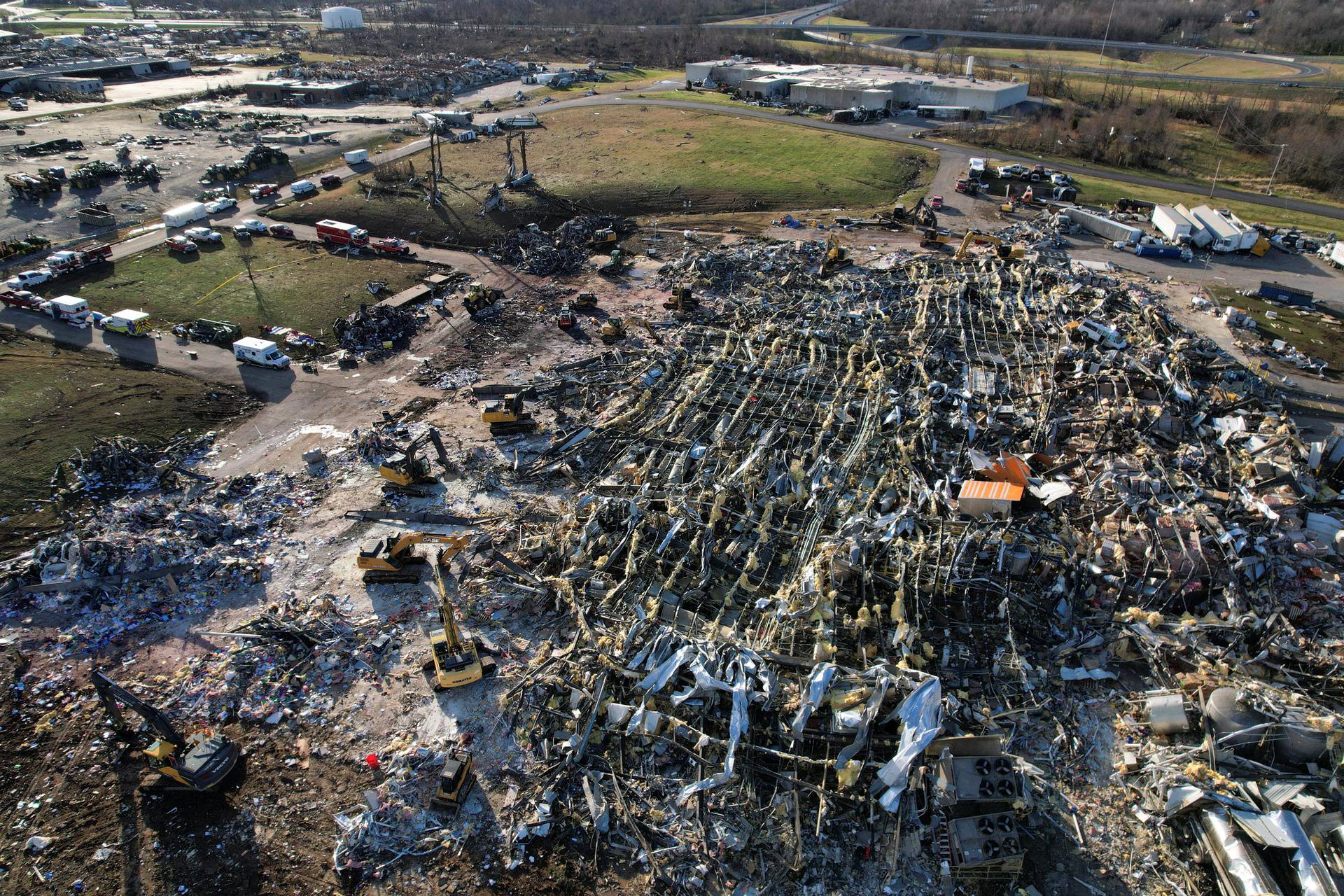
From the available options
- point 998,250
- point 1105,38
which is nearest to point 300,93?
point 998,250

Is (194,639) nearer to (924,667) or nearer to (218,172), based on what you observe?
(924,667)

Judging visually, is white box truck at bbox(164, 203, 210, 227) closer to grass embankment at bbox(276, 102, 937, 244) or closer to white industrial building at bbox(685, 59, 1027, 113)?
grass embankment at bbox(276, 102, 937, 244)

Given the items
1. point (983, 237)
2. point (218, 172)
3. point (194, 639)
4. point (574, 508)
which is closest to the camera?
point (194, 639)

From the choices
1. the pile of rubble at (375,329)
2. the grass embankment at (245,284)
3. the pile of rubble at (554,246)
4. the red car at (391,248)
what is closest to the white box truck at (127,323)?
the grass embankment at (245,284)

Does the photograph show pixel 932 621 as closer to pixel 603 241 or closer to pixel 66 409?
pixel 603 241

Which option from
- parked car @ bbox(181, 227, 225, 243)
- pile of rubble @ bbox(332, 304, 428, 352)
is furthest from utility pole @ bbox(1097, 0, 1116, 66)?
parked car @ bbox(181, 227, 225, 243)

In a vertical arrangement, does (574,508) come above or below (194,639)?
above

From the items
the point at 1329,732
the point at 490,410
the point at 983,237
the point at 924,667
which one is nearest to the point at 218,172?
the point at 490,410

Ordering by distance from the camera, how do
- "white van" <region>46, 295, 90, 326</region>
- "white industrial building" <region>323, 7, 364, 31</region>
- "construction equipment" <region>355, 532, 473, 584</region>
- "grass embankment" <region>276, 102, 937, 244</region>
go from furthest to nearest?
"white industrial building" <region>323, 7, 364, 31</region>
"grass embankment" <region>276, 102, 937, 244</region>
"white van" <region>46, 295, 90, 326</region>
"construction equipment" <region>355, 532, 473, 584</region>
